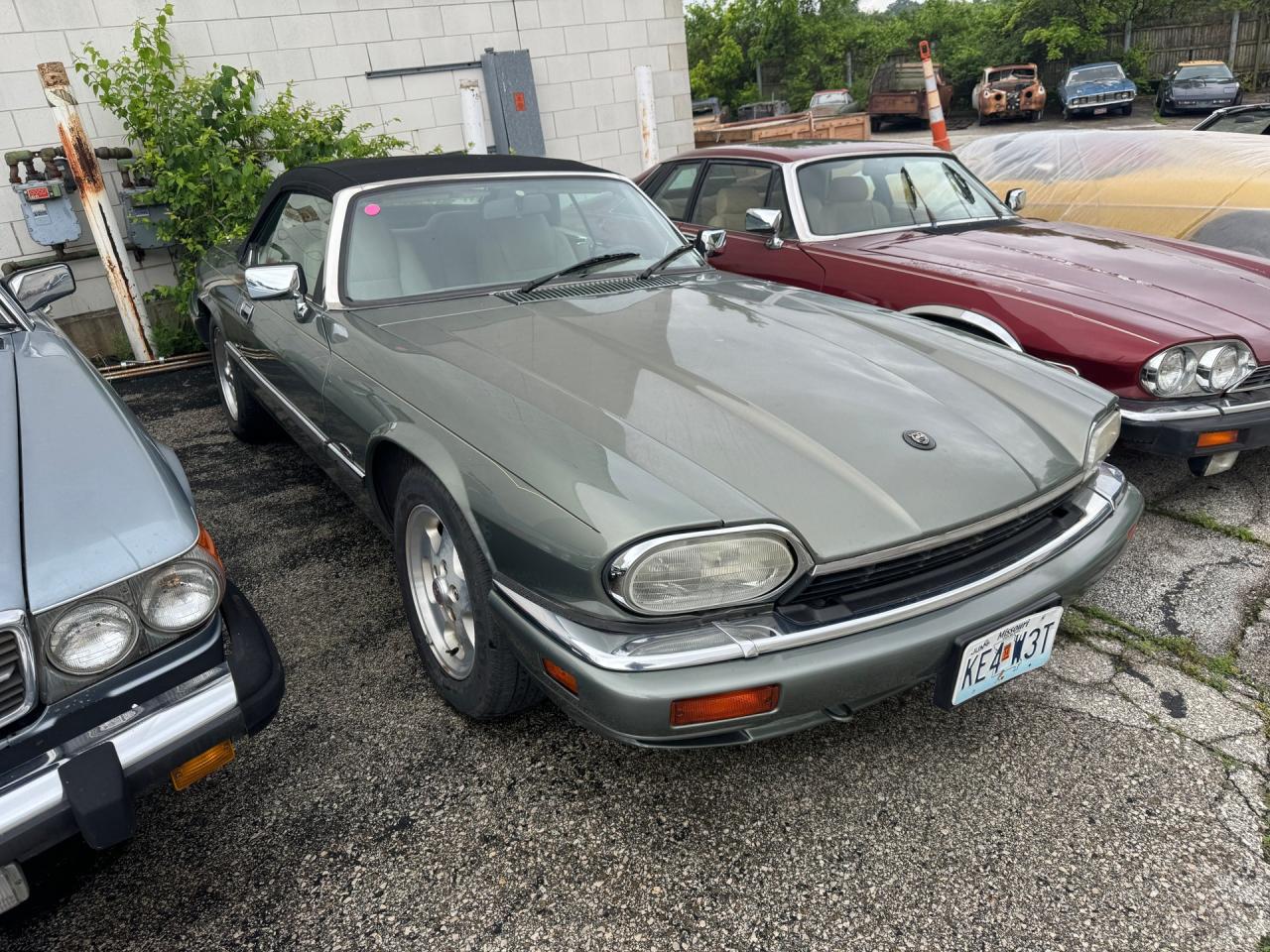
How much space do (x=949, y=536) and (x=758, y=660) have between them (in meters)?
0.52

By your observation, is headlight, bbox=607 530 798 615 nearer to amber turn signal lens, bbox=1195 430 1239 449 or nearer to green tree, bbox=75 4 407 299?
amber turn signal lens, bbox=1195 430 1239 449

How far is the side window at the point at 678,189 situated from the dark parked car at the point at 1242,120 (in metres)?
4.70

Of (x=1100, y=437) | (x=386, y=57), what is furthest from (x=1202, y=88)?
(x=1100, y=437)

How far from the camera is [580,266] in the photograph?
3.04 metres

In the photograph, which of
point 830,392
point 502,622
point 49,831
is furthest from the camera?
point 830,392

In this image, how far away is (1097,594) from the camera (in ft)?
9.25

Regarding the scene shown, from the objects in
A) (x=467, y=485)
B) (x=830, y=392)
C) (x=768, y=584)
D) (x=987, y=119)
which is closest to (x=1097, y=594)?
(x=830, y=392)

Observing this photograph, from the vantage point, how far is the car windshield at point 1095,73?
23125mm

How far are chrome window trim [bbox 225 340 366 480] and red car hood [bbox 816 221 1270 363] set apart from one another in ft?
8.42

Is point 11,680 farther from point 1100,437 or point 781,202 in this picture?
point 781,202

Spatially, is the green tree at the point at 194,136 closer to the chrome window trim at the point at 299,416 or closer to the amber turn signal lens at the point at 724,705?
the chrome window trim at the point at 299,416

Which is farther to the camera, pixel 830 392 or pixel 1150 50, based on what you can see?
pixel 1150 50

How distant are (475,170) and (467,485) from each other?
5.72ft

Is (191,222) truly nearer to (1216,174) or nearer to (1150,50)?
(1216,174)
